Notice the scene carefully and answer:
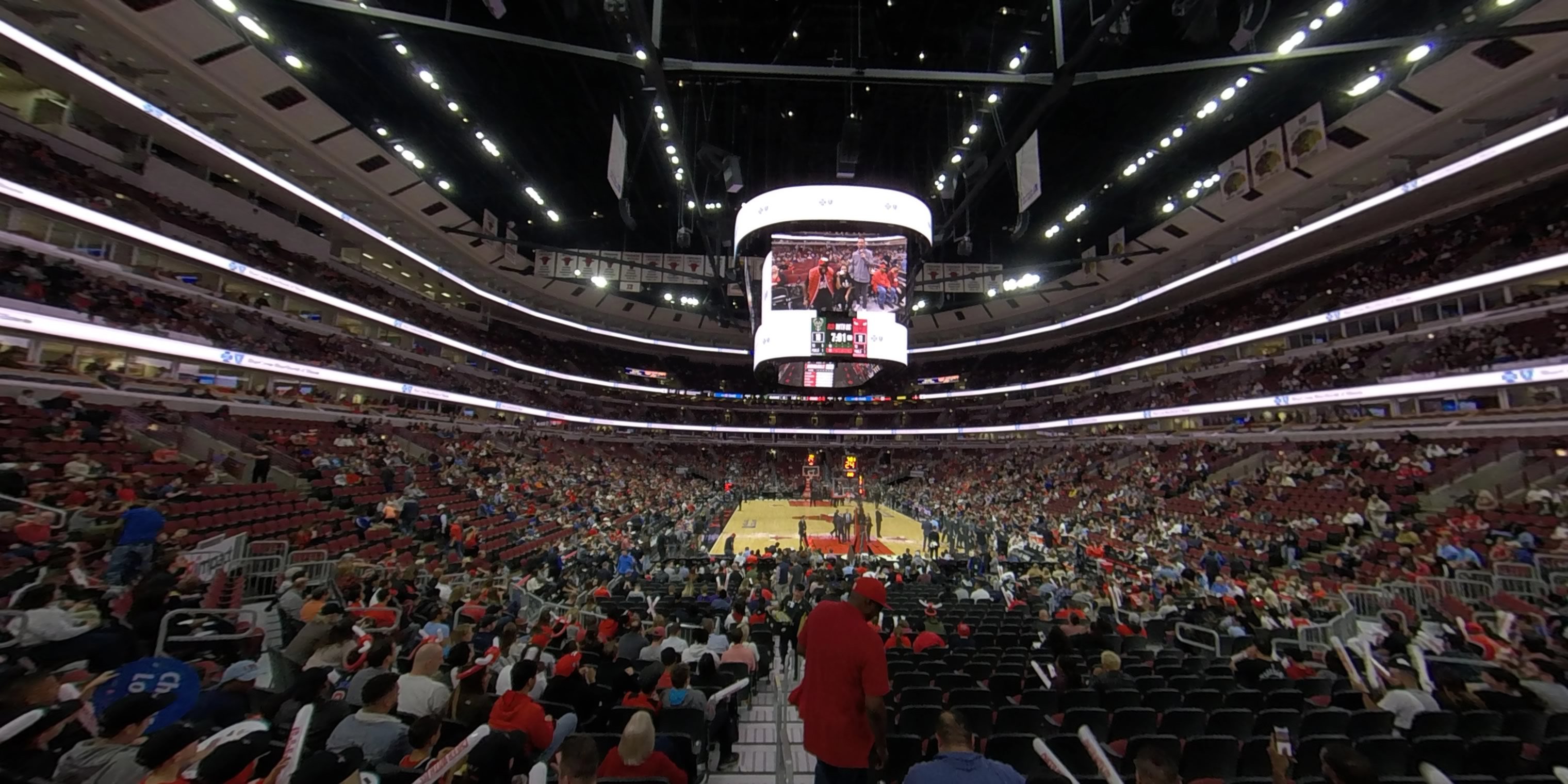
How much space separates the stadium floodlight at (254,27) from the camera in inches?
506

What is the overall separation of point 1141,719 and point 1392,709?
2500 mm

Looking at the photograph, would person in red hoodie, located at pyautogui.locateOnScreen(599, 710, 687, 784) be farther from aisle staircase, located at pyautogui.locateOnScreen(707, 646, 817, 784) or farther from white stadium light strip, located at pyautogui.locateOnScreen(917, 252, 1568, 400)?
white stadium light strip, located at pyautogui.locateOnScreen(917, 252, 1568, 400)

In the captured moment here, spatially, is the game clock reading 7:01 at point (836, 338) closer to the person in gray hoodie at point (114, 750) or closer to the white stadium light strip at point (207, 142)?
the person in gray hoodie at point (114, 750)

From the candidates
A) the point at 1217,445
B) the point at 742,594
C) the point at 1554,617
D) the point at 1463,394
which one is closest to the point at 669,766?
the point at 742,594

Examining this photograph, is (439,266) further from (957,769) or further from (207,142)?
(957,769)

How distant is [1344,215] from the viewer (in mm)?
19781

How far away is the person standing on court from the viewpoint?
3.16 meters

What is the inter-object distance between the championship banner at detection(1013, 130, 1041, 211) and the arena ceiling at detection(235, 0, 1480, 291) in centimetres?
74

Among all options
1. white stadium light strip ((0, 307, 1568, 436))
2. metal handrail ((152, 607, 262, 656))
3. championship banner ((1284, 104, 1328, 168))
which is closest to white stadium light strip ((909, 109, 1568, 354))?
championship banner ((1284, 104, 1328, 168))

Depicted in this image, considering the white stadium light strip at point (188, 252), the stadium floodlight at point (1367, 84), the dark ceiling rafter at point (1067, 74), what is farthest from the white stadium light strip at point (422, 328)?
the dark ceiling rafter at point (1067, 74)

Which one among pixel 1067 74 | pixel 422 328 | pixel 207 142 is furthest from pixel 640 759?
pixel 422 328

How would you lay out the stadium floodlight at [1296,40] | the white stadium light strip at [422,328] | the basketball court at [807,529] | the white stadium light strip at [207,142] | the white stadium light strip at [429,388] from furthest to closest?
the basketball court at [807,529] < the white stadium light strip at [422,328] < the white stadium light strip at [429,388] < the white stadium light strip at [207,142] < the stadium floodlight at [1296,40]

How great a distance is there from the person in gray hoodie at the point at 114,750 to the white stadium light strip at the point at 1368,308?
26290 millimetres

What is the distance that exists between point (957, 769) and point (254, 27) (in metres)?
20.0
